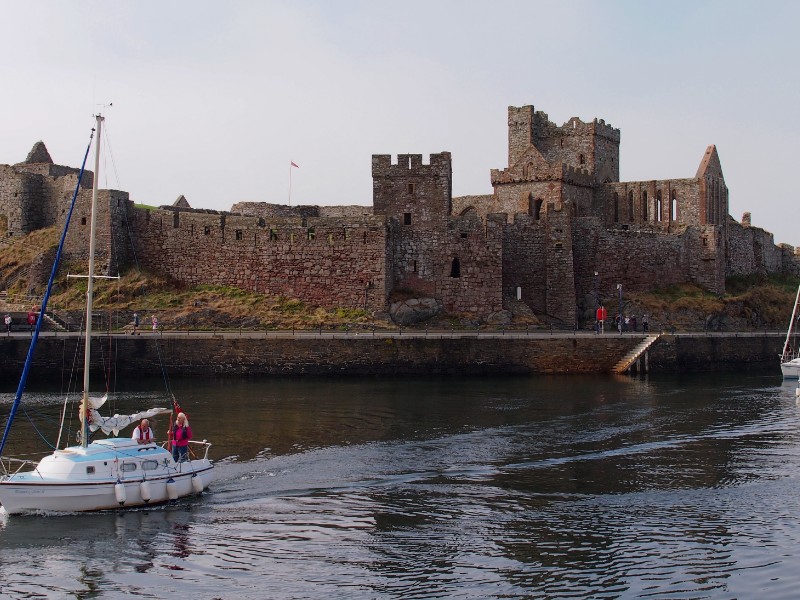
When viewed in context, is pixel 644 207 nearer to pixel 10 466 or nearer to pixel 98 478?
pixel 10 466

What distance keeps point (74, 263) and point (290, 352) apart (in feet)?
51.0

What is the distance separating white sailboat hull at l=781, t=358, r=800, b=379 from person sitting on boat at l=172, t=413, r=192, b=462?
31.0m

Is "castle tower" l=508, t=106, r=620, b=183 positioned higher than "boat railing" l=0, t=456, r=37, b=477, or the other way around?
"castle tower" l=508, t=106, r=620, b=183

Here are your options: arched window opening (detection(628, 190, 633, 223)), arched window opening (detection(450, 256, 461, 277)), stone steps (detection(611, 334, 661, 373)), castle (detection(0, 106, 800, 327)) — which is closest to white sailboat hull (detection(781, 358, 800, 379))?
stone steps (detection(611, 334, 661, 373))

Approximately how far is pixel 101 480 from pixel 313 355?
24514 mm

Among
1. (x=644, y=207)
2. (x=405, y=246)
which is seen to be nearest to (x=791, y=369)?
(x=405, y=246)

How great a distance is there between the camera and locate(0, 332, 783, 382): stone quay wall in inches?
→ 1853

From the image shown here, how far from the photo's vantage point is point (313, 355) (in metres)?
47.7

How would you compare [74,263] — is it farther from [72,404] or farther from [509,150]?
[509,150]

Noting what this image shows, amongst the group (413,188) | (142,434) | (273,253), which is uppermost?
(413,188)

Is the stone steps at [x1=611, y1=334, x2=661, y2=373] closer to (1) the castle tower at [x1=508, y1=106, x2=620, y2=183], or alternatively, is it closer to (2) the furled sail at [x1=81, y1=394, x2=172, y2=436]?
(1) the castle tower at [x1=508, y1=106, x2=620, y2=183]

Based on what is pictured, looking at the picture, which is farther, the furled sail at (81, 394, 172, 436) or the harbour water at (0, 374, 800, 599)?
the furled sail at (81, 394, 172, 436)

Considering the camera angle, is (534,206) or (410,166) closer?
(410,166)

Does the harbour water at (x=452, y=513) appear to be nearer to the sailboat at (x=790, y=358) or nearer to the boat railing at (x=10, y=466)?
the boat railing at (x=10, y=466)
